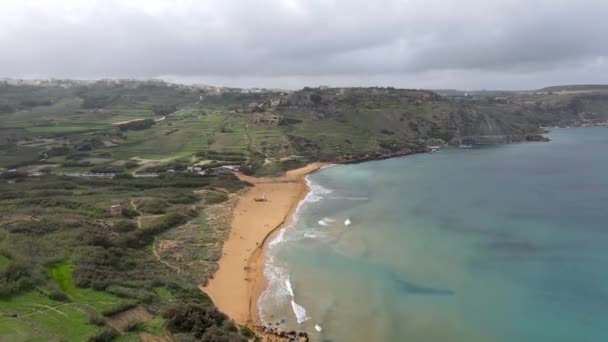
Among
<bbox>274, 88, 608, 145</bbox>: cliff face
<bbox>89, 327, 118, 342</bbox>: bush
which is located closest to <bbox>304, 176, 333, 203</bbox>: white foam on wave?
<bbox>89, 327, 118, 342</bbox>: bush

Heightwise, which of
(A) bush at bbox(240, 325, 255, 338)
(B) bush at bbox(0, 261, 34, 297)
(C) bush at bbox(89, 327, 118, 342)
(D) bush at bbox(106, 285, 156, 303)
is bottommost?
(A) bush at bbox(240, 325, 255, 338)

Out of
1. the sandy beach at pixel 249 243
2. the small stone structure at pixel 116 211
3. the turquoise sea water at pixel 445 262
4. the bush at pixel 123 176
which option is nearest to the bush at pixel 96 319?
the sandy beach at pixel 249 243

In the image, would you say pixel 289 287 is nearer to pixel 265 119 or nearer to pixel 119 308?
pixel 119 308

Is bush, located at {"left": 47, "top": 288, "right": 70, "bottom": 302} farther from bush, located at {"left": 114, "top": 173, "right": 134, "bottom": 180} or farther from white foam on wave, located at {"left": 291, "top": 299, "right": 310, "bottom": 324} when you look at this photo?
bush, located at {"left": 114, "top": 173, "right": 134, "bottom": 180}

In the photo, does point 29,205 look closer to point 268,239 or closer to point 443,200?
point 268,239

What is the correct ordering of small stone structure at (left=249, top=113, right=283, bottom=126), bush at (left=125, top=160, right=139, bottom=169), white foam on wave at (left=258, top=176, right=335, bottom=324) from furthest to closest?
1. small stone structure at (left=249, top=113, right=283, bottom=126)
2. bush at (left=125, top=160, right=139, bottom=169)
3. white foam on wave at (left=258, top=176, right=335, bottom=324)

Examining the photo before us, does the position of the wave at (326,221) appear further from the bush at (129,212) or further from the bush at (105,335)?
the bush at (105,335)
